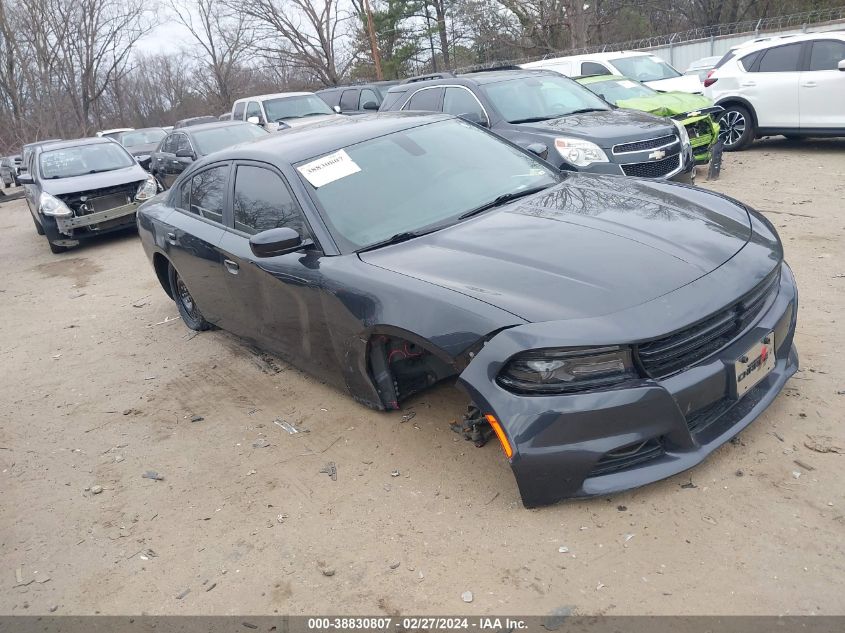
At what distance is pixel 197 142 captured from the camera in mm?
11609

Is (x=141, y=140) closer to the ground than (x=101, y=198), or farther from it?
farther from it

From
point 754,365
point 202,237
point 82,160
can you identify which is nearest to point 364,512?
point 754,365

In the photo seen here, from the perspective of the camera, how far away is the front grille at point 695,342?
8.66ft

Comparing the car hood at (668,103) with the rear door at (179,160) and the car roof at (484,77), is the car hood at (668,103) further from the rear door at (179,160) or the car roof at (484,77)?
the rear door at (179,160)

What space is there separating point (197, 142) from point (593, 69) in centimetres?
718

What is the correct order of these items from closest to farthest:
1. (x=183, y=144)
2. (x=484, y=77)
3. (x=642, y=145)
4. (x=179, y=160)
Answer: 1. (x=642, y=145)
2. (x=484, y=77)
3. (x=179, y=160)
4. (x=183, y=144)

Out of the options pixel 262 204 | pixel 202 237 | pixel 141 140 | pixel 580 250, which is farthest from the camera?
pixel 141 140

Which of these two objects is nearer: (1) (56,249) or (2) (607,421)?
(2) (607,421)

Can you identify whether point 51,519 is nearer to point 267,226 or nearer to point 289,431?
point 289,431

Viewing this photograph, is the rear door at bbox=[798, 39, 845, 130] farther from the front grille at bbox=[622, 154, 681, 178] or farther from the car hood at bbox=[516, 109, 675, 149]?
the front grille at bbox=[622, 154, 681, 178]

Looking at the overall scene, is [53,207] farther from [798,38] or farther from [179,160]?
[798,38]

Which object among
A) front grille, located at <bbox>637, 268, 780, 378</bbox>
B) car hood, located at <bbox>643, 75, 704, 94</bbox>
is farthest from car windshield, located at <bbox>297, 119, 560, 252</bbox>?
car hood, located at <bbox>643, 75, 704, 94</bbox>

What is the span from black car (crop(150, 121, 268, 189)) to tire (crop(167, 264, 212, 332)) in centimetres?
589

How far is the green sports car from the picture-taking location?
9.46 metres
